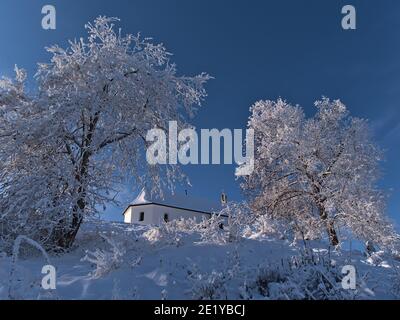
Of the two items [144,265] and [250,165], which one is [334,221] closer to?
[250,165]

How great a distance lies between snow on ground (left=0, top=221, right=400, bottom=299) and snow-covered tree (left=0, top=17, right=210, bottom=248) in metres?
1.46

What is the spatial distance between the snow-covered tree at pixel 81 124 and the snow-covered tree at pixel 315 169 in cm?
897

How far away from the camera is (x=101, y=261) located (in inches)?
250

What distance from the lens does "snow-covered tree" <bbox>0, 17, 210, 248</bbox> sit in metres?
8.57

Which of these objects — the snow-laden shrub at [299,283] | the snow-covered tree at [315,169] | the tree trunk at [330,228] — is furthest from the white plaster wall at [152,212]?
the snow-laden shrub at [299,283]

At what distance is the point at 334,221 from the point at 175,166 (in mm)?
9733

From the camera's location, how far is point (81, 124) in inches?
393

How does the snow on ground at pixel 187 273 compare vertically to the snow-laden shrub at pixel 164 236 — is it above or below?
below

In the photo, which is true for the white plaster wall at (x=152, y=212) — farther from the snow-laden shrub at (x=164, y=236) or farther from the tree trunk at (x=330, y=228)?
the snow-laden shrub at (x=164, y=236)

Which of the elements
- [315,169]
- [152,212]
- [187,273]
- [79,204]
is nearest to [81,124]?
[79,204]

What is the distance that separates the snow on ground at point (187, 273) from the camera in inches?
202

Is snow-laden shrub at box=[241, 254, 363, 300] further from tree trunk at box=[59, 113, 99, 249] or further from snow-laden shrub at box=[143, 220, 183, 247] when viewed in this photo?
tree trunk at box=[59, 113, 99, 249]

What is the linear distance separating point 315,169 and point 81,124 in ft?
41.4
